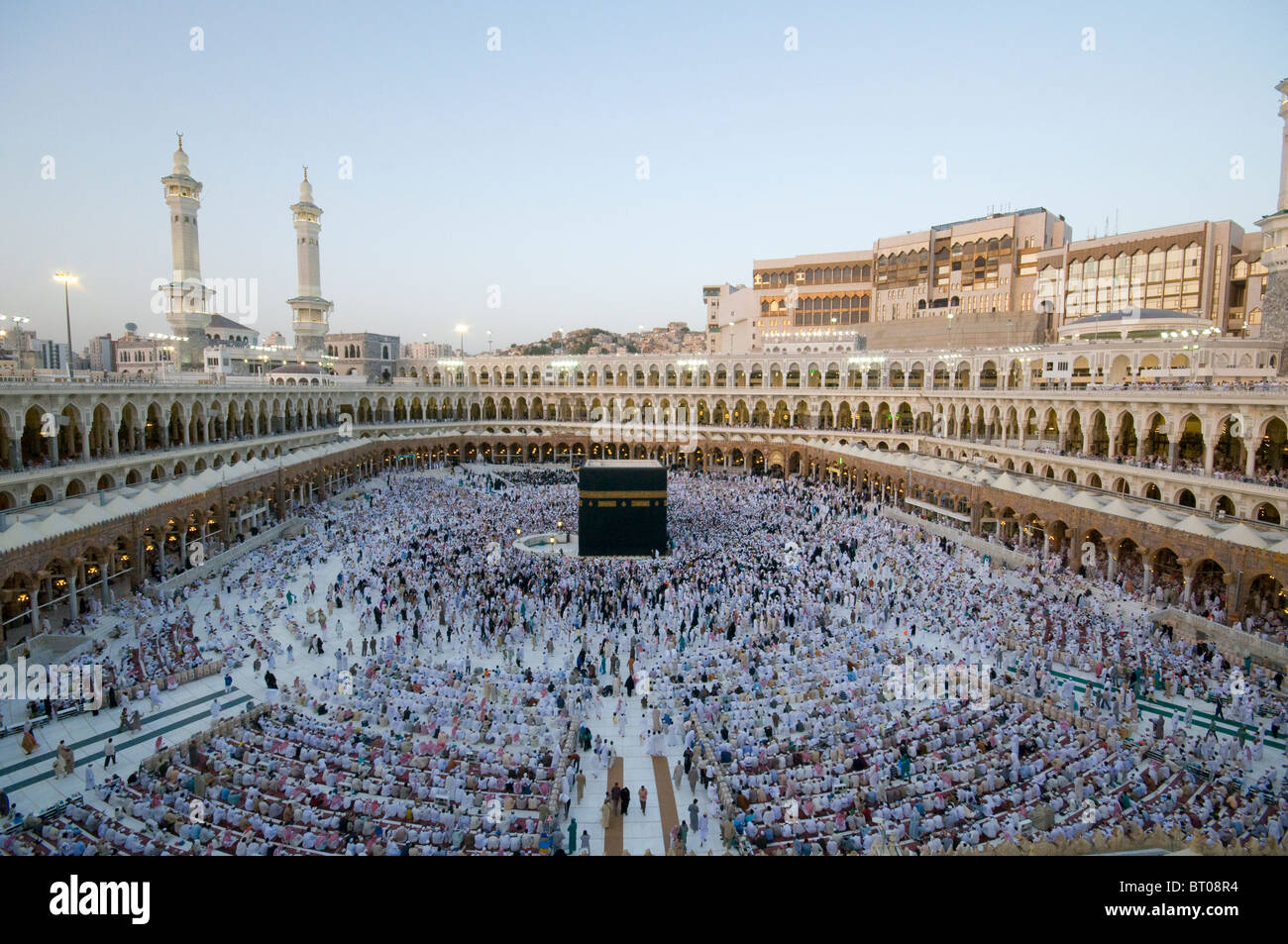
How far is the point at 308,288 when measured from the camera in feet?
187

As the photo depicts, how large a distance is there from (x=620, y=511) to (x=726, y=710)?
1359 centimetres

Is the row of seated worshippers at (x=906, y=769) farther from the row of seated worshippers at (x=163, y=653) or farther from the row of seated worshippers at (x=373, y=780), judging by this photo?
the row of seated worshippers at (x=163, y=653)

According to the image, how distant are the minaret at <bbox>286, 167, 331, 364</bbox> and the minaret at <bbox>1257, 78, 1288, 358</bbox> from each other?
5767 cm

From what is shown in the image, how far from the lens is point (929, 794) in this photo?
10.4 m

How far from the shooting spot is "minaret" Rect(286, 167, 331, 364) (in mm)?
55375

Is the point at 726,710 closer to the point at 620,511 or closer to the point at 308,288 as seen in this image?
the point at 620,511

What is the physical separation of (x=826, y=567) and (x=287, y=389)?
3299 centimetres

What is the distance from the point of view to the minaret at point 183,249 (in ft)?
135

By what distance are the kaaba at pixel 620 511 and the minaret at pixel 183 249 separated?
30737mm

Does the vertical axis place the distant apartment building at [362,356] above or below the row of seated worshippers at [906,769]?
above

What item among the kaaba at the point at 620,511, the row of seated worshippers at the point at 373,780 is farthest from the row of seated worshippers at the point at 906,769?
the kaaba at the point at 620,511

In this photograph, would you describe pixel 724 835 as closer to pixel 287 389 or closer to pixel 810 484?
pixel 810 484

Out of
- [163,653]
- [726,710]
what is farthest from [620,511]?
[163,653]
